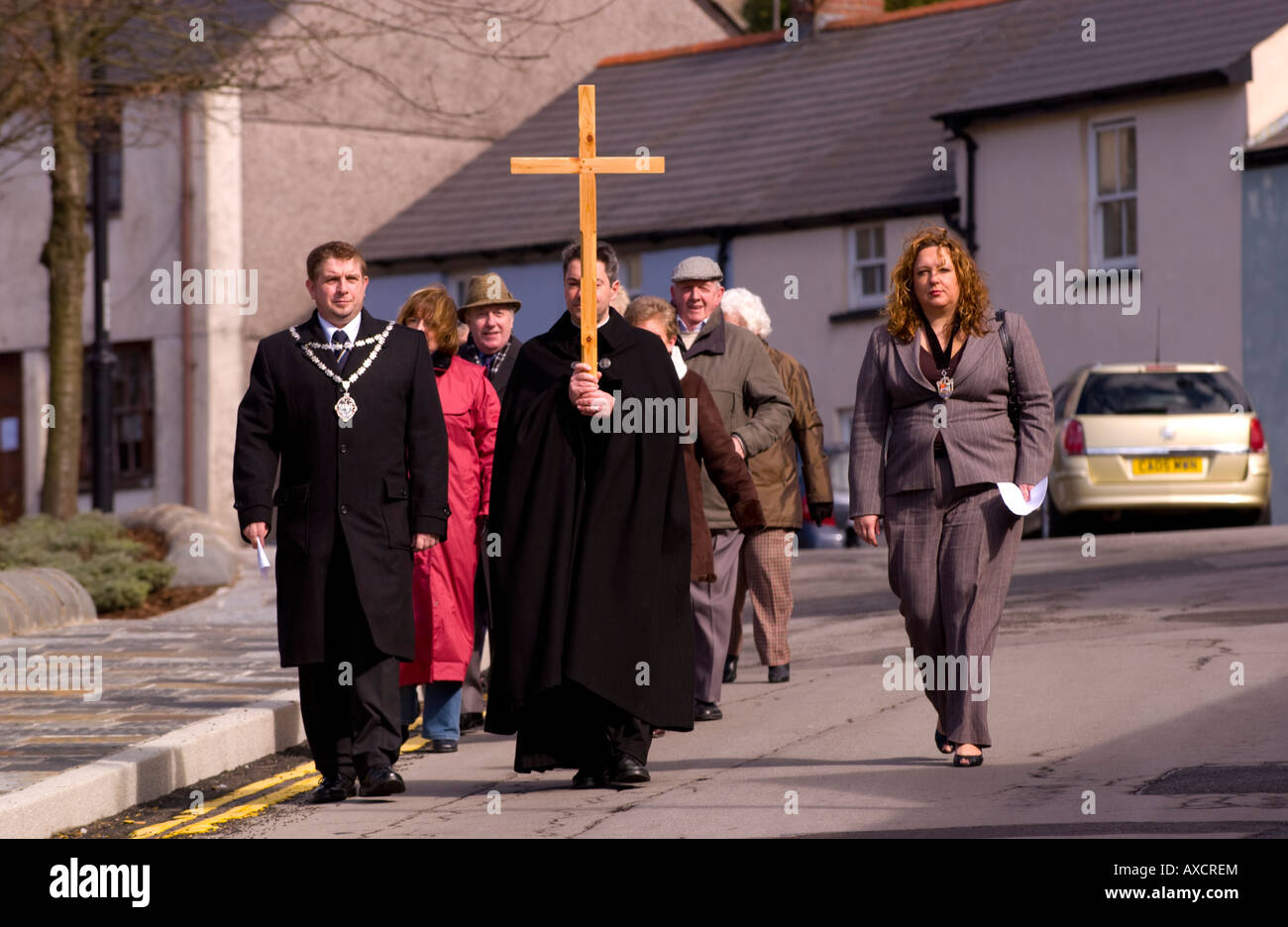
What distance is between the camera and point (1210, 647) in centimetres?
1154

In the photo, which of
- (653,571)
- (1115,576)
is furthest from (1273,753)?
(1115,576)

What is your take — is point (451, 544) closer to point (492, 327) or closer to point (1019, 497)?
point (492, 327)

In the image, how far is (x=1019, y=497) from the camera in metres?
8.70

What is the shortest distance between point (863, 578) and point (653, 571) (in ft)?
32.9

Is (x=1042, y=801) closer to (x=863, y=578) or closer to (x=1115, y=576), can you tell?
(x=1115, y=576)

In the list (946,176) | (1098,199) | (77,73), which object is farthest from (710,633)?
(946,176)

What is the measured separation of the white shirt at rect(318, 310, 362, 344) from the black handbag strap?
8.32 feet

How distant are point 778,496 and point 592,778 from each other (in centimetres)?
309

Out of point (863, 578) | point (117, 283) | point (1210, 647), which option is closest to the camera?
point (1210, 647)

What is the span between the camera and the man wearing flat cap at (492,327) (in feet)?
36.3

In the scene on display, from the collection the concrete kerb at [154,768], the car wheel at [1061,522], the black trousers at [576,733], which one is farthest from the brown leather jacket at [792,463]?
the car wheel at [1061,522]

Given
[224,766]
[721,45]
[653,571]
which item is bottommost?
[224,766]

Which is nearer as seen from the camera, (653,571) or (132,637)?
(653,571)

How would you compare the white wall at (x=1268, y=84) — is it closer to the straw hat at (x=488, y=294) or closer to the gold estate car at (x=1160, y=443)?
the gold estate car at (x=1160, y=443)
